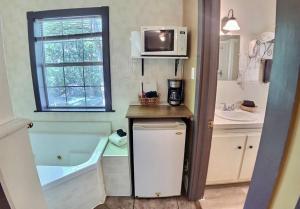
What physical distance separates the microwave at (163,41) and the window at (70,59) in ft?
1.90

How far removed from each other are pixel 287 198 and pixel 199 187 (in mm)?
1544

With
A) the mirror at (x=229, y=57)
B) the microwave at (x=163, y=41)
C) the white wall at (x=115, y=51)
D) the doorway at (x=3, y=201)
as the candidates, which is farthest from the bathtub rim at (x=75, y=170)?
the mirror at (x=229, y=57)

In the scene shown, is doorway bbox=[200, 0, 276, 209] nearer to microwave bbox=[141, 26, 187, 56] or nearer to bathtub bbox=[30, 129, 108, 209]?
microwave bbox=[141, 26, 187, 56]

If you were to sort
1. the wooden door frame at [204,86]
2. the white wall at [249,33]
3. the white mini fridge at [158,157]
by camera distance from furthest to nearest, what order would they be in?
1. the white wall at [249,33]
2. the white mini fridge at [158,157]
3. the wooden door frame at [204,86]

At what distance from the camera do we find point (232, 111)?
2299 mm

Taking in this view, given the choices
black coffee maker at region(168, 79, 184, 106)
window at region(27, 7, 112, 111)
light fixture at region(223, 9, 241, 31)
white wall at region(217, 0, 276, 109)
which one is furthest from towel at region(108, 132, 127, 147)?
light fixture at region(223, 9, 241, 31)

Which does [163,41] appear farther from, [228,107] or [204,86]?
[228,107]

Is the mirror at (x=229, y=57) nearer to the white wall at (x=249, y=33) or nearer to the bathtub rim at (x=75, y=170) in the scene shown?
the white wall at (x=249, y=33)

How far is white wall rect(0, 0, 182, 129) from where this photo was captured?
7.13 ft

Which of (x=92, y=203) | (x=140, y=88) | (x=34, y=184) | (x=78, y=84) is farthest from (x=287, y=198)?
(x=78, y=84)

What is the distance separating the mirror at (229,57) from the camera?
2.23m

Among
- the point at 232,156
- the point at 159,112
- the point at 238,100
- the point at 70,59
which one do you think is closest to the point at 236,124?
the point at 232,156

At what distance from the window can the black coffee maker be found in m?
0.81

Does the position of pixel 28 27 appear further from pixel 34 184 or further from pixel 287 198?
pixel 287 198
